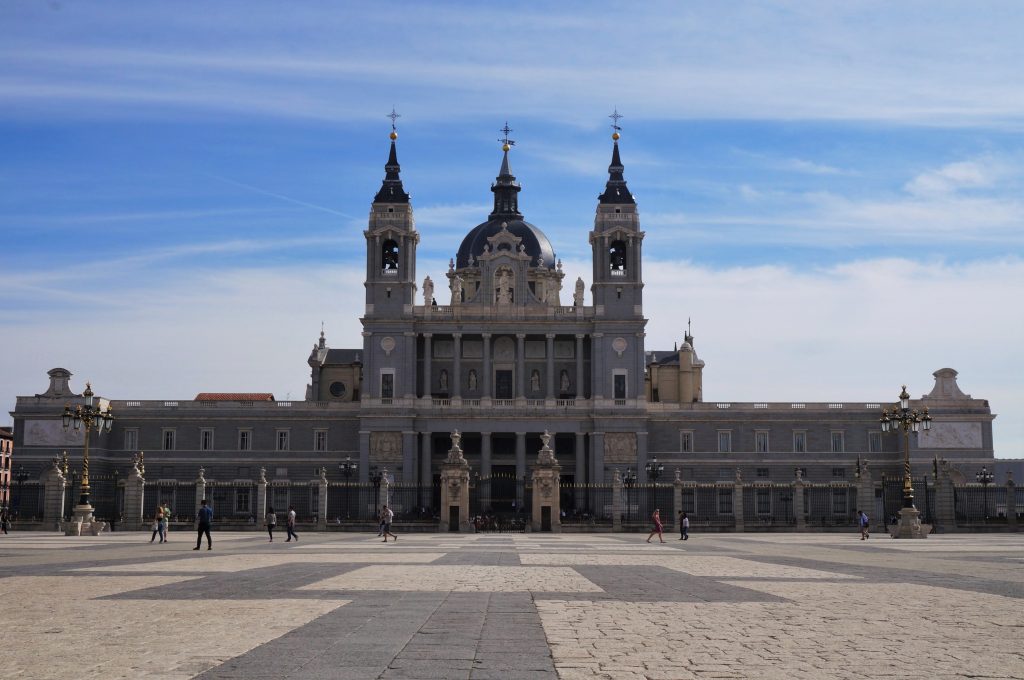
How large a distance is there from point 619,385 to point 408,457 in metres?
16.7

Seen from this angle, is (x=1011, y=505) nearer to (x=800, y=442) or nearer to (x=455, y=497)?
(x=800, y=442)

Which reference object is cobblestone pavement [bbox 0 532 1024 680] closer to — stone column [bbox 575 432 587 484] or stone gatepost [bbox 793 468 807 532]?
stone gatepost [bbox 793 468 807 532]

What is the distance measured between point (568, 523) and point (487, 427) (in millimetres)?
25636

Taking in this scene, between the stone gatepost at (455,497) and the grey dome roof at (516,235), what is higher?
the grey dome roof at (516,235)

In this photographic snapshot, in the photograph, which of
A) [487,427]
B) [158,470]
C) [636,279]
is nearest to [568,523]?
[487,427]

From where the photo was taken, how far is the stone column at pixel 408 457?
84688 millimetres

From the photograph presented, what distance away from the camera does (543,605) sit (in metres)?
16.1

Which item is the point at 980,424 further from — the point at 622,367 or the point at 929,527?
the point at 929,527

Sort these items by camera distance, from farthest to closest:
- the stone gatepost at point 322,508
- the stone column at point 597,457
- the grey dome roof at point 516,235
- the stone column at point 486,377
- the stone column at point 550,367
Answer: the grey dome roof at point 516,235 → the stone column at point 550,367 → the stone column at point 486,377 → the stone column at point 597,457 → the stone gatepost at point 322,508

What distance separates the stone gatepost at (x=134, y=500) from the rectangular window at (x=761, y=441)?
154 feet

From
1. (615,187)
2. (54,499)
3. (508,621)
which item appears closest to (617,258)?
(615,187)

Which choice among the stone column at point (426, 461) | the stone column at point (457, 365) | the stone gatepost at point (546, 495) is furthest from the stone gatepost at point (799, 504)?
the stone column at point (457, 365)

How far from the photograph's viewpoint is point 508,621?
1411cm

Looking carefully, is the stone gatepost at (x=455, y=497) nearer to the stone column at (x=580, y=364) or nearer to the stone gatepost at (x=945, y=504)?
the stone gatepost at (x=945, y=504)
